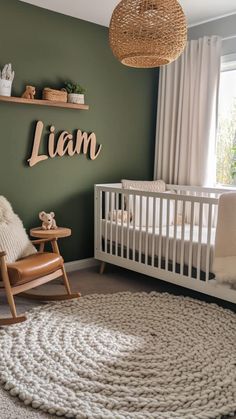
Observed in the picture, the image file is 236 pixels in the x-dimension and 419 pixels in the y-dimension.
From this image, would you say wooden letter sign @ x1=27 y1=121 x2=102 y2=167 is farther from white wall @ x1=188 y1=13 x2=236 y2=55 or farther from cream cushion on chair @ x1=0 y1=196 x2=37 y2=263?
white wall @ x1=188 y1=13 x2=236 y2=55

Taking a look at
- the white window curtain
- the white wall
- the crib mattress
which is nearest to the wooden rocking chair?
the crib mattress

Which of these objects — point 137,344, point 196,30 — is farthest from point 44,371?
point 196,30

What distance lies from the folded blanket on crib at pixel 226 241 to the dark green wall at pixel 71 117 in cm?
157

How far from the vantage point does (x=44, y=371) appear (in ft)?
6.50

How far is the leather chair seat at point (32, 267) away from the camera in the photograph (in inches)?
102

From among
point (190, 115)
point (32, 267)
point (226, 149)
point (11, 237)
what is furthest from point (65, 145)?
point (226, 149)

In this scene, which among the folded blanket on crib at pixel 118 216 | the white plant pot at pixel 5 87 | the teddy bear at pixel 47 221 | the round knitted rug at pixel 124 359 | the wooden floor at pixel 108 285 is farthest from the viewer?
the folded blanket on crib at pixel 118 216

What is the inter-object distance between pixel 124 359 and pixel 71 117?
2.28 meters

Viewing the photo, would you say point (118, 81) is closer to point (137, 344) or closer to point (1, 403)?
point (137, 344)

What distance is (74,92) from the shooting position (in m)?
3.60

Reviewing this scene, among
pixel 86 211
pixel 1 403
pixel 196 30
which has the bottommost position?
pixel 1 403

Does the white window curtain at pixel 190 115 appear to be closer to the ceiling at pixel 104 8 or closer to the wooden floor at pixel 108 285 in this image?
the ceiling at pixel 104 8

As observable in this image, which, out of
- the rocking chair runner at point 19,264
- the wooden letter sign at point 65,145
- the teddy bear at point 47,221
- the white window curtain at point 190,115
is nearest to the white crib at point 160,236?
the white window curtain at point 190,115

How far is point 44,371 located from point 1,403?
0.87 ft
